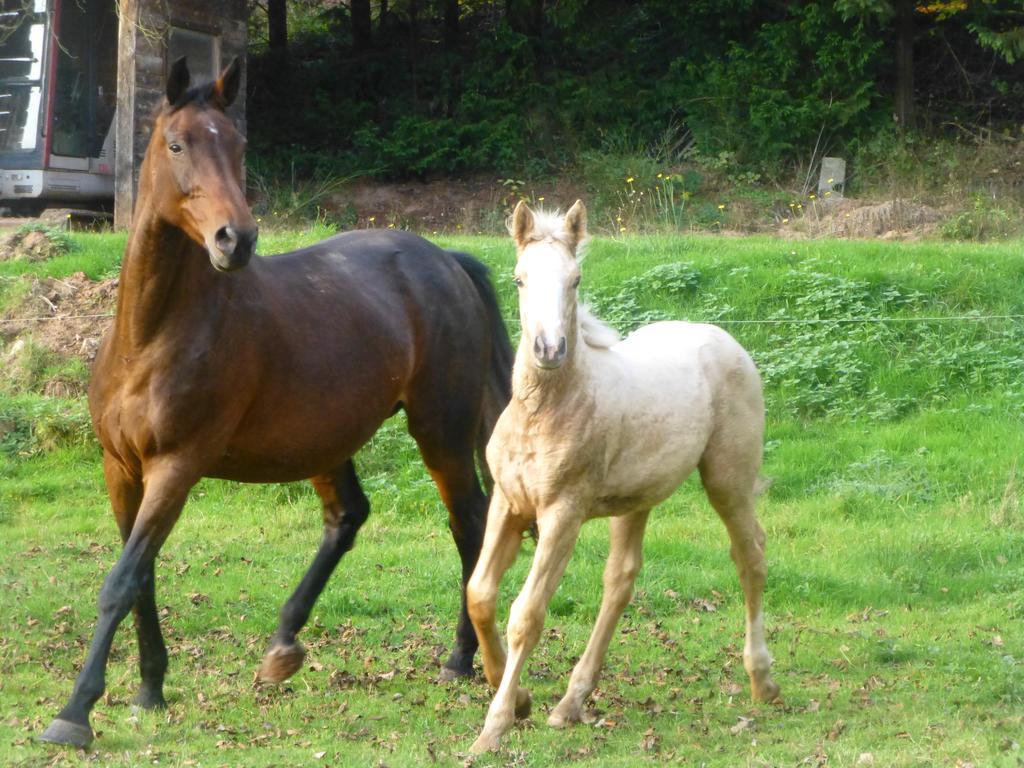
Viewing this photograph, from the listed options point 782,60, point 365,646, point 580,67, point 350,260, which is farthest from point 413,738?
point 580,67

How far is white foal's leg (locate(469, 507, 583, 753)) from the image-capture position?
4.93 meters

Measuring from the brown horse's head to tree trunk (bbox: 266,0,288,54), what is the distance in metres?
19.0

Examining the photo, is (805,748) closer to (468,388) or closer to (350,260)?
(468,388)

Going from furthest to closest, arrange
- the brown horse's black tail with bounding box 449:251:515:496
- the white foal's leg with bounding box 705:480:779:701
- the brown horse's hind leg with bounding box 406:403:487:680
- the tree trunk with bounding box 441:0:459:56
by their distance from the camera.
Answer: the tree trunk with bounding box 441:0:459:56 → the brown horse's black tail with bounding box 449:251:515:496 → the brown horse's hind leg with bounding box 406:403:487:680 → the white foal's leg with bounding box 705:480:779:701

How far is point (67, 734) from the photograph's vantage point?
4891 mm

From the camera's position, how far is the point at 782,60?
66.4 ft

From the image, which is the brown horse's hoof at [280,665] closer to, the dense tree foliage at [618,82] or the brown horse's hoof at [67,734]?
the brown horse's hoof at [67,734]

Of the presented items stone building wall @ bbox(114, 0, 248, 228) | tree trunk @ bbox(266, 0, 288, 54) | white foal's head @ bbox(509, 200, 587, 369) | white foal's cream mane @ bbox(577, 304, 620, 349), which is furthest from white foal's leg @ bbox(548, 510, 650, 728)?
tree trunk @ bbox(266, 0, 288, 54)

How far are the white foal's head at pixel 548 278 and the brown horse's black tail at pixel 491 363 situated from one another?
1775mm

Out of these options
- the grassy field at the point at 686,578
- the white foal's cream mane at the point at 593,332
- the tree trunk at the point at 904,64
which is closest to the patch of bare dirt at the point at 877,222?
the grassy field at the point at 686,578

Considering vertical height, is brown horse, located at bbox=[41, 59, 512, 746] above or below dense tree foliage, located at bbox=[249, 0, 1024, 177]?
below

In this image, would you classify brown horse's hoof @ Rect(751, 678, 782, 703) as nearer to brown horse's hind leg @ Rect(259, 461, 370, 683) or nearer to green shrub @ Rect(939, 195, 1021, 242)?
brown horse's hind leg @ Rect(259, 461, 370, 683)

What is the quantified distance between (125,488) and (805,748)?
2.99m

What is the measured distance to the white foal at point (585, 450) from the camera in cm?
495
